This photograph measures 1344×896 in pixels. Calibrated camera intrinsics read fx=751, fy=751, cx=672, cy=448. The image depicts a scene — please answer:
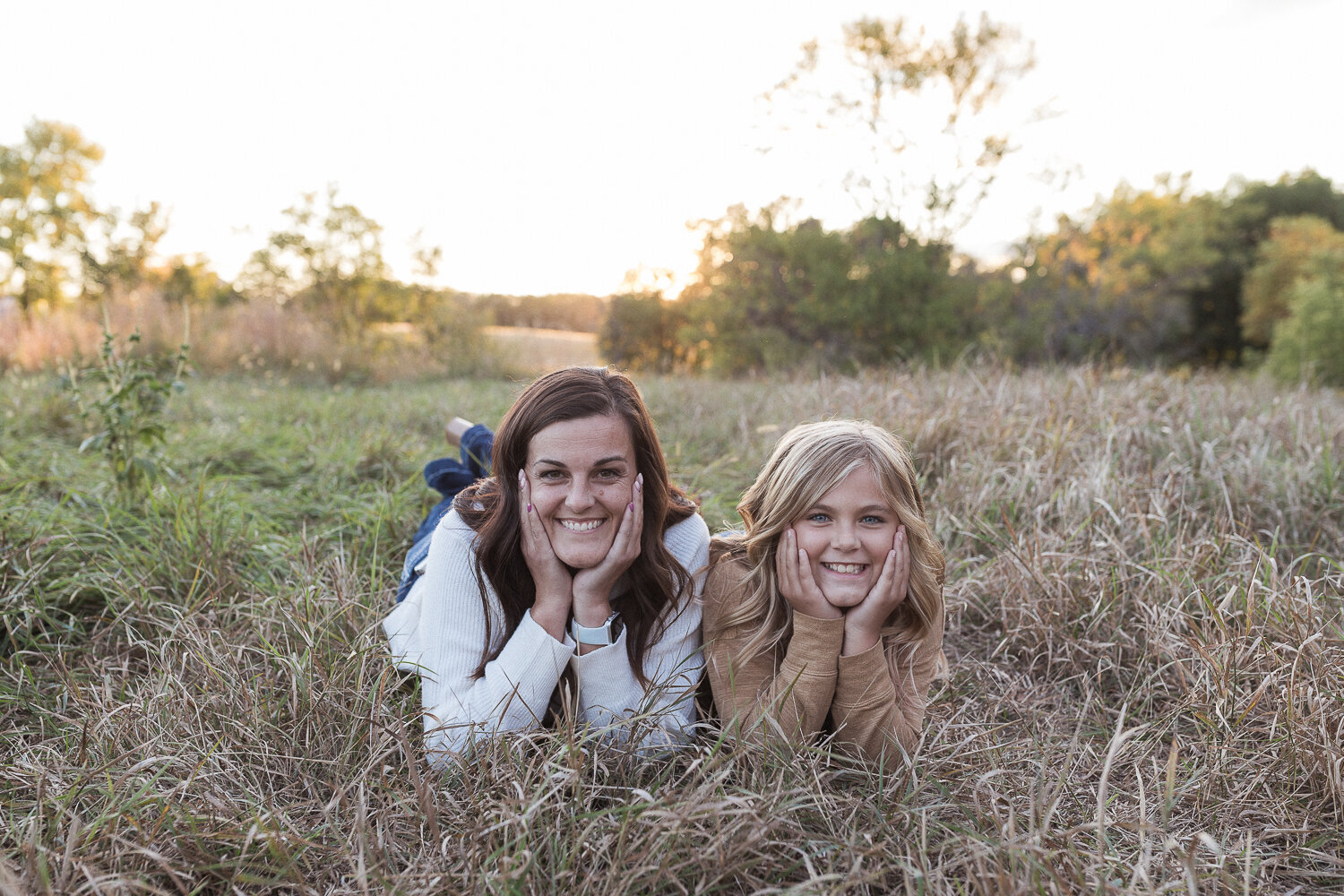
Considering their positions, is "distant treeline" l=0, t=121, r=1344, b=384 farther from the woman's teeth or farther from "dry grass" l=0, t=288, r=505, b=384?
the woman's teeth

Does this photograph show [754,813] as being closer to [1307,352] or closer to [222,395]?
[222,395]

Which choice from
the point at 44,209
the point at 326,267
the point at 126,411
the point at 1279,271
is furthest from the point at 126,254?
the point at 1279,271

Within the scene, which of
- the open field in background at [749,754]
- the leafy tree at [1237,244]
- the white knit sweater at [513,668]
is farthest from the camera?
the leafy tree at [1237,244]

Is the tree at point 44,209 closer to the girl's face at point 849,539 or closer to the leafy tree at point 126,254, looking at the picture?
the leafy tree at point 126,254

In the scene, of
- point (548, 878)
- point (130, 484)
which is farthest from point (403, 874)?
point (130, 484)

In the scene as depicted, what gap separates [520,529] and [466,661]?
1.16 ft

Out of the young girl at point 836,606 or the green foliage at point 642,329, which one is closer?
the young girl at point 836,606

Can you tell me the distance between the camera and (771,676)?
1876 mm

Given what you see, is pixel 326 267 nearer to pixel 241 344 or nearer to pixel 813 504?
pixel 241 344

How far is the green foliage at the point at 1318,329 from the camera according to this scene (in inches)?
Answer: 635

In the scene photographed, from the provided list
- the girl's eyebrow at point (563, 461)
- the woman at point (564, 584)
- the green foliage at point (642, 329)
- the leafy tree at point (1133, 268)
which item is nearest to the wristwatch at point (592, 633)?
the woman at point (564, 584)

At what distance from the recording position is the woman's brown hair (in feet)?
6.07

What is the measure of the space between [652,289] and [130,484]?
40.6 feet

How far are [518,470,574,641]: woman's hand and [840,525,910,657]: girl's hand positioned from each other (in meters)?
0.67
